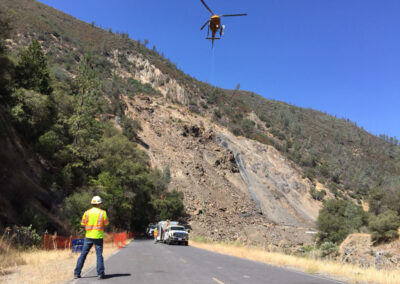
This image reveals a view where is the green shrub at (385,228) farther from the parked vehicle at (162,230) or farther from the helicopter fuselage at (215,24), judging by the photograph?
the helicopter fuselage at (215,24)

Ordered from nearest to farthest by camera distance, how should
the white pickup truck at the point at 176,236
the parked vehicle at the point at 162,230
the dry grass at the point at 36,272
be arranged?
the dry grass at the point at 36,272 < the white pickup truck at the point at 176,236 < the parked vehicle at the point at 162,230

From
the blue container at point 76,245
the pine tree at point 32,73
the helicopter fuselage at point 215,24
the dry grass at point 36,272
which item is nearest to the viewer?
the dry grass at point 36,272

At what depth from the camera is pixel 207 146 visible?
236 feet

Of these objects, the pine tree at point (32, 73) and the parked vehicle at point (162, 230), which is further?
the pine tree at point (32, 73)

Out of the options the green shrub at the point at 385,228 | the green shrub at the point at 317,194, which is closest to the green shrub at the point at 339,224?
the green shrub at the point at 385,228

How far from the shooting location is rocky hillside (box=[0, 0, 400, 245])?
58844mm

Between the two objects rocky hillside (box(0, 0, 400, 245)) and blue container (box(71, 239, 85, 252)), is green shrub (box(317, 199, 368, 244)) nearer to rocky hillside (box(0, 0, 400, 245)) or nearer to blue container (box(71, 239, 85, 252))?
rocky hillside (box(0, 0, 400, 245))

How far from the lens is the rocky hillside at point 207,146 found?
58844 mm

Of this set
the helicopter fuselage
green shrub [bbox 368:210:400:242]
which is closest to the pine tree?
the helicopter fuselage

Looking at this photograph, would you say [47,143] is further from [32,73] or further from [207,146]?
[207,146]

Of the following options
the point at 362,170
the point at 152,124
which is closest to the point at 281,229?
the point at 152,124

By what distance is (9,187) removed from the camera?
825 inches

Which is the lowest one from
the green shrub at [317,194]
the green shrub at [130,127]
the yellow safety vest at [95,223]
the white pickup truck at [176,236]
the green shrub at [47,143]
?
the white pickup truck at [176,236]

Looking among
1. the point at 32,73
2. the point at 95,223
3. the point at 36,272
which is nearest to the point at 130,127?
the point at 32,73
